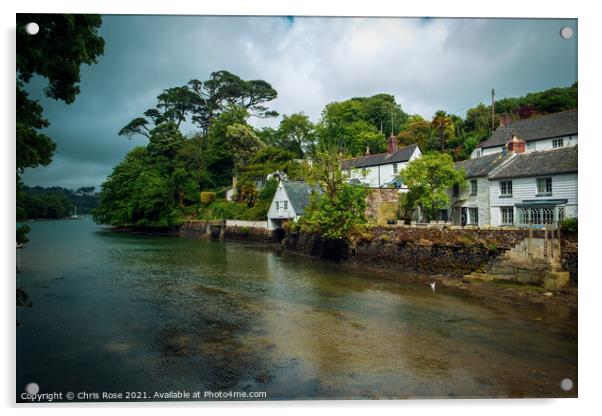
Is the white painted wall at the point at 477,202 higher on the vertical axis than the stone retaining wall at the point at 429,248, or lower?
higher

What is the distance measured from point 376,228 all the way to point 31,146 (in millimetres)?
13707

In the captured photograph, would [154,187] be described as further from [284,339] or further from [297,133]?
[284,339]

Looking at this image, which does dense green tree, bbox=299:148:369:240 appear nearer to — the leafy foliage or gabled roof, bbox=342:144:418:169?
the leafy foliage

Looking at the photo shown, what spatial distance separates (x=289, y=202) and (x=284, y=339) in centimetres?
1953

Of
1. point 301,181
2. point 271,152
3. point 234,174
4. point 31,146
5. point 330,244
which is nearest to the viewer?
point 31,146

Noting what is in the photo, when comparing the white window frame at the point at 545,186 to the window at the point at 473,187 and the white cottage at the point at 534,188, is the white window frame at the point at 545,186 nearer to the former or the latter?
the white cottage at the point at 534,188

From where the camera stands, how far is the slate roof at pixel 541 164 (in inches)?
537

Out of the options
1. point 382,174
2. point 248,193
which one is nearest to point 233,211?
point 248,193

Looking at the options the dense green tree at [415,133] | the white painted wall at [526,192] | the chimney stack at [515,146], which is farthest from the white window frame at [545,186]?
the dense green tree at [415,133]

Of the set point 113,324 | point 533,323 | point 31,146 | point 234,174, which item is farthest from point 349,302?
point 234,174

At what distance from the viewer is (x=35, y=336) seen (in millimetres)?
6918

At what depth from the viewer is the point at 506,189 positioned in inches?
660

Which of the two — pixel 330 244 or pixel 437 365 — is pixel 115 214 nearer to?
pixel 330 244

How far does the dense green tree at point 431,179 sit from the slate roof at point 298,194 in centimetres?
847
